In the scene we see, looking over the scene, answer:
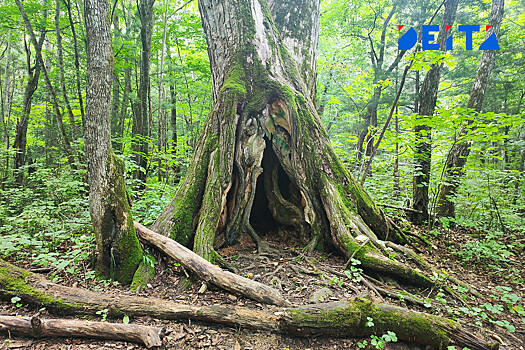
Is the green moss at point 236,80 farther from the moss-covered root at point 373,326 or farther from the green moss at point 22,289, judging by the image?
the green moss at point 22,289

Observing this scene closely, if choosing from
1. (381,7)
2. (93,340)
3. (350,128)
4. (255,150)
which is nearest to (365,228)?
(255,150)

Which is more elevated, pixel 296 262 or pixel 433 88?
pixel 433 88

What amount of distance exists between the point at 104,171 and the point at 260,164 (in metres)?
2.31

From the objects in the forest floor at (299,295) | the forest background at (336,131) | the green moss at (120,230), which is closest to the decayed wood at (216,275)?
the forest floor at (299,295)

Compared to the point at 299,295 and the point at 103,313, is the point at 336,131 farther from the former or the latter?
the point at 103,313

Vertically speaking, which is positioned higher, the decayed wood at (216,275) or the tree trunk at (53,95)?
the tree trunk at (53,95)

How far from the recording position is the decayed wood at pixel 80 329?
2.26m

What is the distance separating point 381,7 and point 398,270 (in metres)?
12.8

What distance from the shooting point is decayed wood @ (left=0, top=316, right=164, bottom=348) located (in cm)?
226

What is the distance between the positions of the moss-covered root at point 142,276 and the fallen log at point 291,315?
0.35 metres

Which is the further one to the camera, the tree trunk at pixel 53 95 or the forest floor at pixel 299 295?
the tree trunk at pixel 53 95

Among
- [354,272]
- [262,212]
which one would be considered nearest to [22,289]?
[262,212]

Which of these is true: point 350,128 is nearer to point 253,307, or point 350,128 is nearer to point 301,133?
point 301,133

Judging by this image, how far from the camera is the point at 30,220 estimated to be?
14.9ft
